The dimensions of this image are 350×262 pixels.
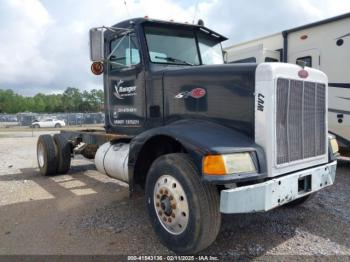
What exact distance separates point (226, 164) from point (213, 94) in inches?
42.8

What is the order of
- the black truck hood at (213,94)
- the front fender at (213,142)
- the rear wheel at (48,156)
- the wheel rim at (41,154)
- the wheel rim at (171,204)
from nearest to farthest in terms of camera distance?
the front fender at (213,142), the wheel rim at (171,204), the black truck hood at (213,94), the rear wheel at (48,156), the wheel rim at (41,154)

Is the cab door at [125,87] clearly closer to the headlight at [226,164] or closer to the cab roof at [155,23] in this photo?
the cab roof at [155,23]

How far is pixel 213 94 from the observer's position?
4137 mm

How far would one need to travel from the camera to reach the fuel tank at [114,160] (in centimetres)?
510

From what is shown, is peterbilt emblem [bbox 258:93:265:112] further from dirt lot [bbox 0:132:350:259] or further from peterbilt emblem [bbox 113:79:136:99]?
peterbilt emblem [bbox 113:79:136:99]

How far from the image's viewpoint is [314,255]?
3752 mm

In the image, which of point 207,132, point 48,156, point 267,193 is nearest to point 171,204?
point 207,132

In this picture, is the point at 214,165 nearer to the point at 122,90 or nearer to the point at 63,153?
the point at 122,90

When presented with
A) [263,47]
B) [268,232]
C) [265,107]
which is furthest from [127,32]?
[263,47]

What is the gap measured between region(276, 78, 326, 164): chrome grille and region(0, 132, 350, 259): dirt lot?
971 millimetres

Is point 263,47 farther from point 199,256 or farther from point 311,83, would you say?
point 199,256

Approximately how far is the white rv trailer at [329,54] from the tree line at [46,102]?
99626mm

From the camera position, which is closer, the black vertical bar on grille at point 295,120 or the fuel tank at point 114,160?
the black vertical bar on grille at point 295,120

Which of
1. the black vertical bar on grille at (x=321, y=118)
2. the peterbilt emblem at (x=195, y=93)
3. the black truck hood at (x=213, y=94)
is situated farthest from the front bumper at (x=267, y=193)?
the peterbilt emblem at (x=195, y=93)
